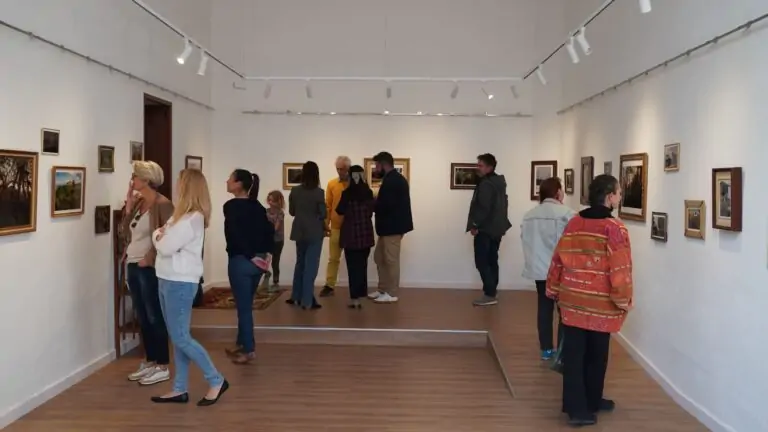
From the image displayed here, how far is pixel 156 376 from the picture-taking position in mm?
5387

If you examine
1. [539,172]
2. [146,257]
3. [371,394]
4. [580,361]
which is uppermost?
[539,172]

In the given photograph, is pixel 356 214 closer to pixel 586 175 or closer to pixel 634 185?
pixel 586 175

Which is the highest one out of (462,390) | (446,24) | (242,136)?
(446,24)

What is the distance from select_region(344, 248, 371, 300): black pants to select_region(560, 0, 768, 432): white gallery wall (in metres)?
2.95

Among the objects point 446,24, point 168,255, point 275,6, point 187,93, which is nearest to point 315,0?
point 275,6

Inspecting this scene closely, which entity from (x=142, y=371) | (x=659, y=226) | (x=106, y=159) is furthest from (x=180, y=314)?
(x=659, y=226)

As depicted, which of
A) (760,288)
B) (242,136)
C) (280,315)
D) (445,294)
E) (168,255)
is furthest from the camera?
(242,136)

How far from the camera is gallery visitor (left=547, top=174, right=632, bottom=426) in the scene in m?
4.25

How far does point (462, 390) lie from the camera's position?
5359 mm

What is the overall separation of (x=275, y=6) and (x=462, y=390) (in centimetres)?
643

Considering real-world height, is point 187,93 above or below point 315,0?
below

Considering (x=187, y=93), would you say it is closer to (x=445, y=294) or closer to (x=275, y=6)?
(x=275, y=6)

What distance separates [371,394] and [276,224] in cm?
383

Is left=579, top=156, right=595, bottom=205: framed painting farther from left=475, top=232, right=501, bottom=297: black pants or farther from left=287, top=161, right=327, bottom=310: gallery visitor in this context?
left=287, top=161, right=327, bottom=310: gallery visitor
